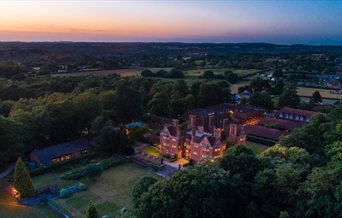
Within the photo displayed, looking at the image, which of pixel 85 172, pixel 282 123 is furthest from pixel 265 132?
pixel 85 172


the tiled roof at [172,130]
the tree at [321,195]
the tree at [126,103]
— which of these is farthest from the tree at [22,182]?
the tree at [321,195]

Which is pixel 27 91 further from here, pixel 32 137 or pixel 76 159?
pixel 76 159

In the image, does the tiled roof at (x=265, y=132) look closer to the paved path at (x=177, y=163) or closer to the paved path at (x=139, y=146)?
the paved path at (x=177, y=163)

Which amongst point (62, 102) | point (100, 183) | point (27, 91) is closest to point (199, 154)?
point (100, 183)

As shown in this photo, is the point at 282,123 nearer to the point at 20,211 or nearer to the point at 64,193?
the point at 64,193

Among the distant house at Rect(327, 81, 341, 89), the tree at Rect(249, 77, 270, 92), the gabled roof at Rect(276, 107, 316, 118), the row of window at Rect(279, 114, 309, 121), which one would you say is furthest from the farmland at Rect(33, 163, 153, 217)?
the distant house at Rect(327, 81, 341, 89)

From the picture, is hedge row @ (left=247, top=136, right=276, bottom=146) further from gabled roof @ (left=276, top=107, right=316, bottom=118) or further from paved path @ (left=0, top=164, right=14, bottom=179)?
paved path @ (left=0, top=164, right=14, bottom=179)
